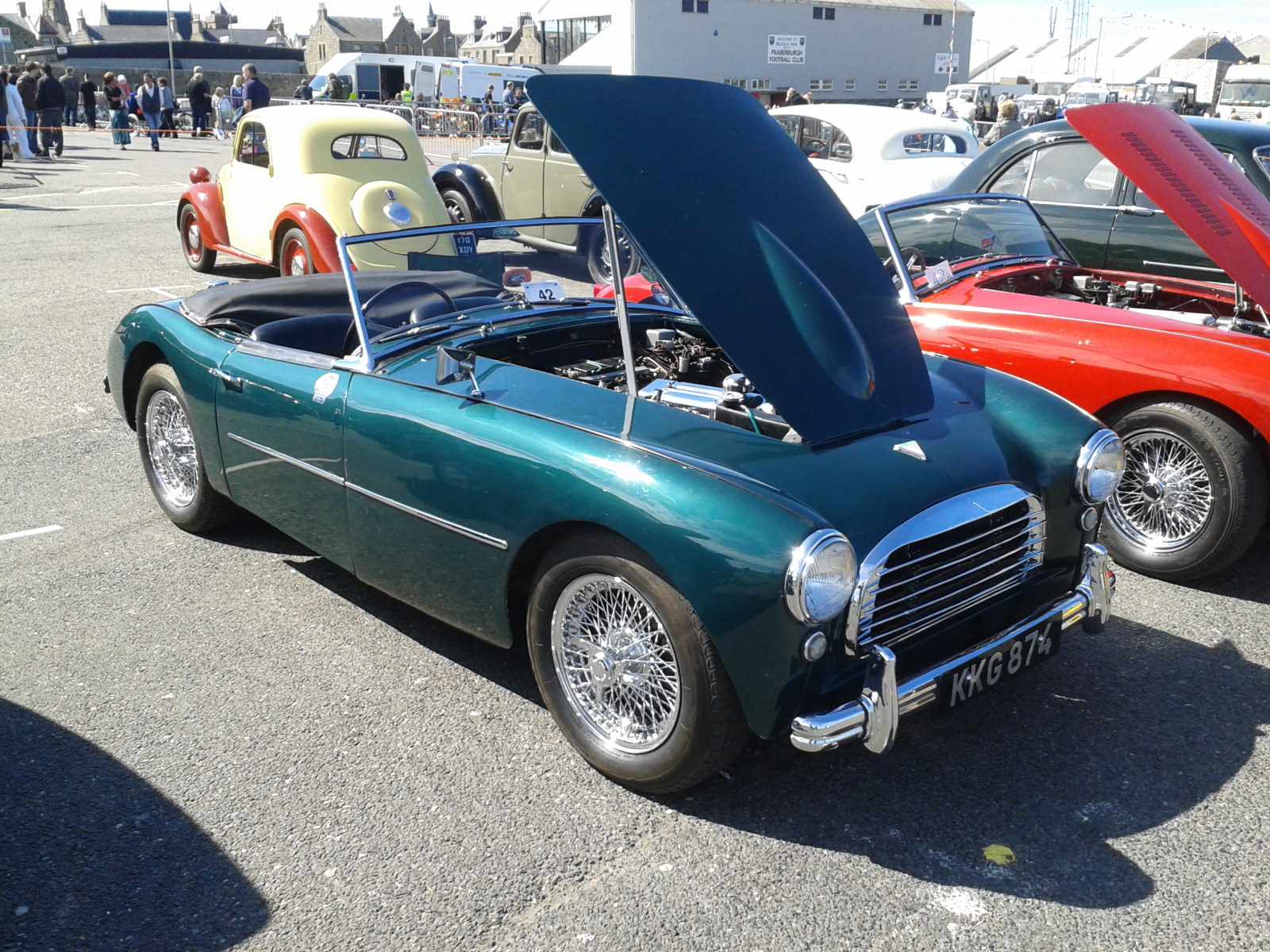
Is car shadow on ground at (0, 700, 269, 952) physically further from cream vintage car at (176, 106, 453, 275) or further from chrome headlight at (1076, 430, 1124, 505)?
cream vintage car at (176, 106, 453, 275)

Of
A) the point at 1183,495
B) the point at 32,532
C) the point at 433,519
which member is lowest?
the point at 32,532

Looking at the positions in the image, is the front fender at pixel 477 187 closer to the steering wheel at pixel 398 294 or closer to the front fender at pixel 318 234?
the front fender at pixel 318 234

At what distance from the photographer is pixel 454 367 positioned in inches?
137

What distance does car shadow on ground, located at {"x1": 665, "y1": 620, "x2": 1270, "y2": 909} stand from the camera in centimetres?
280

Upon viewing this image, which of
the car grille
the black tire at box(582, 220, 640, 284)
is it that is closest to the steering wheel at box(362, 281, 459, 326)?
the black tire at box(582, 220, 640, 284)

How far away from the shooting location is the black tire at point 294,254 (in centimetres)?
979

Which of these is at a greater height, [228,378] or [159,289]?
[228,378]

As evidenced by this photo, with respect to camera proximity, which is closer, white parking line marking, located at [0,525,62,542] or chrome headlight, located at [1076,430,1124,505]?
chrome headlight, located at [1076,430,1124,505]

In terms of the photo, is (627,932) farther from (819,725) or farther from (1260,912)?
(1260,912)

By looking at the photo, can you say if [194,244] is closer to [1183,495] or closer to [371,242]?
[371,242]

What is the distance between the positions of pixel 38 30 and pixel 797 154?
120 metres

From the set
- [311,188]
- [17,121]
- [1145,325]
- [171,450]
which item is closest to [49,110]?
[17,121]

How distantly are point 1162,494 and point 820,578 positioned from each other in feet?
8.33

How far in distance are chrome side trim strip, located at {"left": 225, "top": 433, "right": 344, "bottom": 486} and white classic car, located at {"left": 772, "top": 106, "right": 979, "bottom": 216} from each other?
8.18 metres
